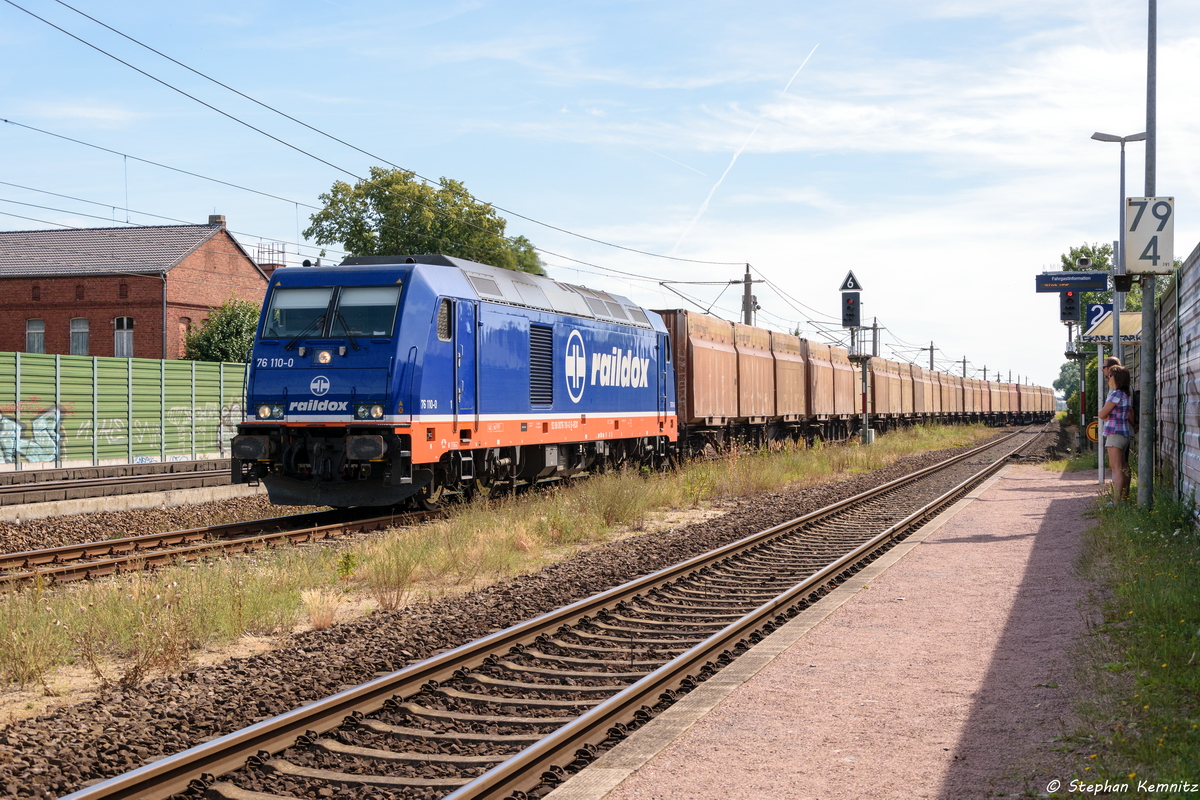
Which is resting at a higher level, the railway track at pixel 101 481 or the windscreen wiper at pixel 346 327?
the windscreen wiper at pixel 346 327

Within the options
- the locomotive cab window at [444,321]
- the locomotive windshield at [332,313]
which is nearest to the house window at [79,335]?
the locomotive windshield at [332,313]

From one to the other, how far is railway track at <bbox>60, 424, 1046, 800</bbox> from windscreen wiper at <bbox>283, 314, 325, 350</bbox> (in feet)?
20.3

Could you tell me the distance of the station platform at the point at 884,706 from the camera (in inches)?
189

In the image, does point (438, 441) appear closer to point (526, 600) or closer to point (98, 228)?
point (526, 600)

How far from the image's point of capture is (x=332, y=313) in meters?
14.1

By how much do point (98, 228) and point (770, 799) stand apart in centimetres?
5221

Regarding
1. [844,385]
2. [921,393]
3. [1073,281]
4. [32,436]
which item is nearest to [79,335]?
[32,436]

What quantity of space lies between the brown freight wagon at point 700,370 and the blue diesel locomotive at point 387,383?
873cm

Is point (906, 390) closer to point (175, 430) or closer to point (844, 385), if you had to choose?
point (844, 385)

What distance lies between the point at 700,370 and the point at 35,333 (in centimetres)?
3410

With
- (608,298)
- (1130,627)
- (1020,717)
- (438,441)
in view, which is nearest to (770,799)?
(1020,717)

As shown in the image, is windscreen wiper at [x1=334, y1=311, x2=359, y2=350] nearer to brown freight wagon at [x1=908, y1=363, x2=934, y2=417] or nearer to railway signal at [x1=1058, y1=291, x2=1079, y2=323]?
railway signal at [x1=1058, y1=291, x2=1079, y2=323]

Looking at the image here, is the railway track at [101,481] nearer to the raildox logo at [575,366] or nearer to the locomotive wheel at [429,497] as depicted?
the locomotive wheel at [429,497]

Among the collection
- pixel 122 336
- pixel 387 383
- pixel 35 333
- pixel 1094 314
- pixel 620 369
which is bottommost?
pixel 387 383
